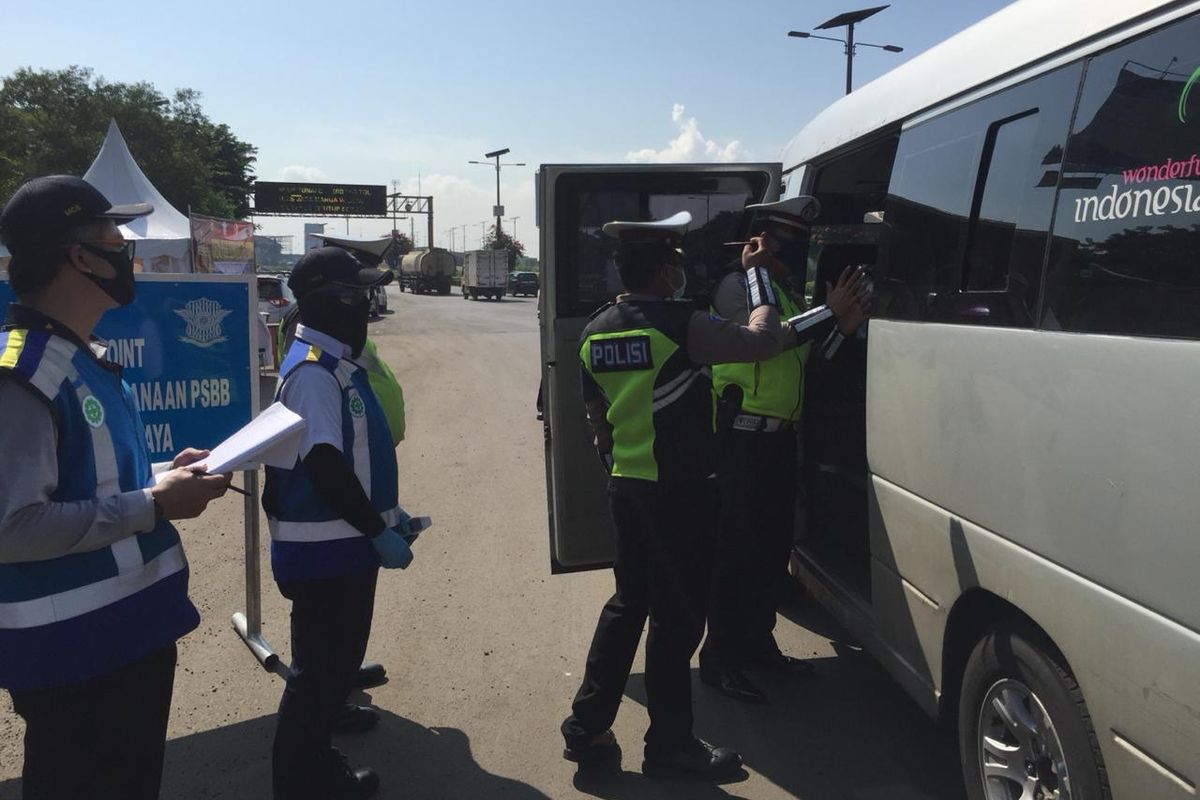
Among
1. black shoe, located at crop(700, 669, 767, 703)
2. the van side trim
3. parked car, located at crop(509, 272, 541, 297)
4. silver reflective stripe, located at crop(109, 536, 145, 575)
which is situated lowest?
parked car, located at crop(509, 272, 541, 297)

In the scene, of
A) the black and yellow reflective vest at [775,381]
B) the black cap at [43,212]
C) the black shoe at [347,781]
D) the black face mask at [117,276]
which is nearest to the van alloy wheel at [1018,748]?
the black and yellow reflective vest at [775,381]

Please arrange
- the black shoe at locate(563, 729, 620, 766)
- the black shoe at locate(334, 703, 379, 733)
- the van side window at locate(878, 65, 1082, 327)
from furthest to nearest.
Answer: the black shoe at locate(334, 703, 379, 733)
the black shoe at locate(563, 729, 620, 766)
the van side window at locate(878, 65, 1082, 327)

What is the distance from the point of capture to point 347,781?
3168 mm

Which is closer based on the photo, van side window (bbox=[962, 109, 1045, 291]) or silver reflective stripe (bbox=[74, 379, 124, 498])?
silver reflective stripe (bbox=[74, 379, 124, 498])

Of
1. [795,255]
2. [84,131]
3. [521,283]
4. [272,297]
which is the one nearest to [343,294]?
[795,255]

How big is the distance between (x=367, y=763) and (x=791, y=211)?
2.84 metres

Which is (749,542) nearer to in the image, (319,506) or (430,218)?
(319,506)

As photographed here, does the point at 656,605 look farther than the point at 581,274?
No

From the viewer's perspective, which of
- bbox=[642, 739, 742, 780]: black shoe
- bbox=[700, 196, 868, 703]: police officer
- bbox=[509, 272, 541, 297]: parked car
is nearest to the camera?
bbox=[642, 739, 742, 780]: black shoe

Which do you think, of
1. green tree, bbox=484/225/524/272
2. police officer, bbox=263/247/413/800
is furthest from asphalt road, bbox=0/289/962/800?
green tree, bbox=484/225/524/272

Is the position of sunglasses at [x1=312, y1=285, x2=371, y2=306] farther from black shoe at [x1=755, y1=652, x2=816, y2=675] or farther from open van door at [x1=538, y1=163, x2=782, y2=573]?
black shoe at [x1=755, y1=652, x2=816, y2=675]

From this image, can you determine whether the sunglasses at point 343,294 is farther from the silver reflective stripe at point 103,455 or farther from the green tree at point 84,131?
the green tree at point 84,131

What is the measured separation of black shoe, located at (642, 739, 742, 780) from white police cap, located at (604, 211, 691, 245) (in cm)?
189

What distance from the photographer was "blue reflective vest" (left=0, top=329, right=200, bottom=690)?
1.93m
